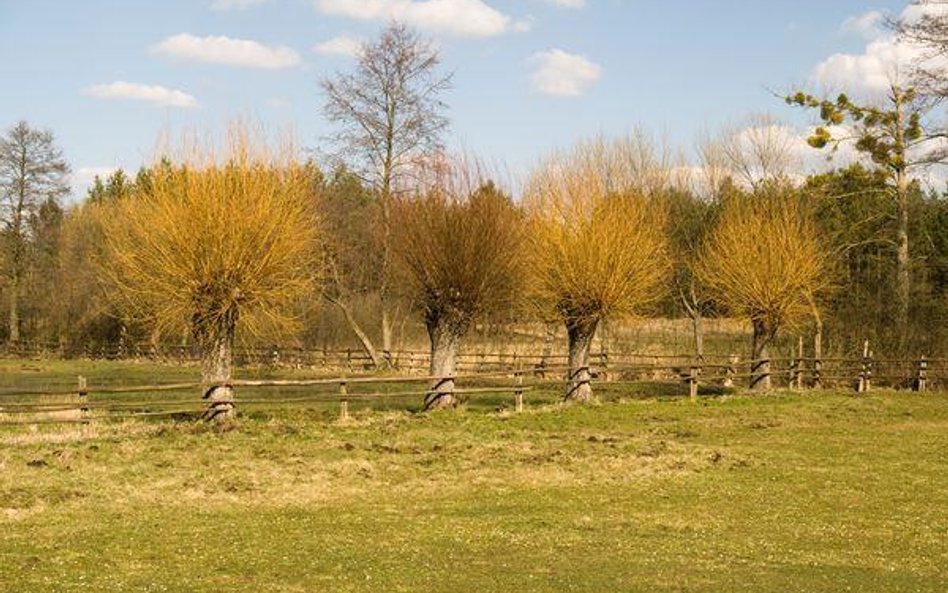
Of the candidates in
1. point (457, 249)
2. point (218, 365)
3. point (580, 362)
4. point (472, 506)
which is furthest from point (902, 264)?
point (472, 506)

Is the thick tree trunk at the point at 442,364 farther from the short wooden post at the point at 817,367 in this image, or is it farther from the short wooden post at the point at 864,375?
the short wooden post at the point at 864,375

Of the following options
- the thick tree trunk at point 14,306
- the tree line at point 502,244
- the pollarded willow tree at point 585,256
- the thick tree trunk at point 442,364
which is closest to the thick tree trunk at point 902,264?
the tree line at point 502,244

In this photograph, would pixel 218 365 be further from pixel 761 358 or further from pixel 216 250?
pixel 761 358

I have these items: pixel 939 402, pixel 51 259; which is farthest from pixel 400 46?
pixel 51 259

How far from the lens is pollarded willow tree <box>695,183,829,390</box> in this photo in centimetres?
2905

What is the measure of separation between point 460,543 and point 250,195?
12249 mm

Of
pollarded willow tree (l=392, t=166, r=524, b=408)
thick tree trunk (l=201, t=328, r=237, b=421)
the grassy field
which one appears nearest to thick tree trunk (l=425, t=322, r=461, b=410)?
pollarded willow tree (l=392, t=166, r=524, b=408)

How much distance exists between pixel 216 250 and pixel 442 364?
6.80 meters

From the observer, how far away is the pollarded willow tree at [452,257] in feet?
75.4

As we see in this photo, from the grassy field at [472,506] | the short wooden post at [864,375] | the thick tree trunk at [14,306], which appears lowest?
the grassy field at [472,506]

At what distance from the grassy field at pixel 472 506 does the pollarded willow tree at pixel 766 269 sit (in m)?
8.91

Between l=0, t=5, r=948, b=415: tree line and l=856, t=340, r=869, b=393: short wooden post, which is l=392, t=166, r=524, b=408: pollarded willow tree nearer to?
l=0, t=5, r=948, b=415: tree line

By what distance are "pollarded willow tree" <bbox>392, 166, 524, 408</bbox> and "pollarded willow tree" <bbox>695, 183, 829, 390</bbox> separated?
30.4 feet

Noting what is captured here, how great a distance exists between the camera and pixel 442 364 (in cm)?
2352
